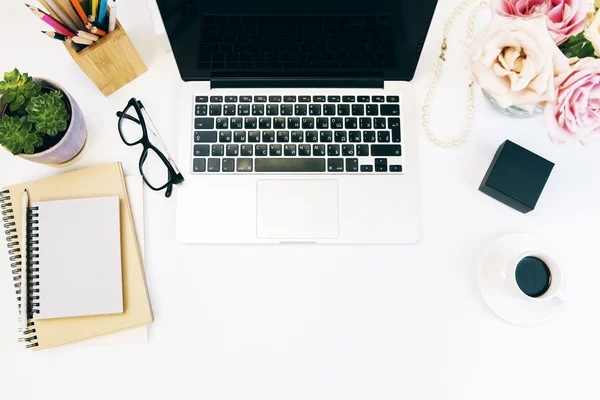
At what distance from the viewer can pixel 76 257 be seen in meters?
0.74

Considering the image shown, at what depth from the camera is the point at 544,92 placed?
54 cm

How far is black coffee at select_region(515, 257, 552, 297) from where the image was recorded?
68 cm

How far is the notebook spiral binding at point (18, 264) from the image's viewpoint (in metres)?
0.73

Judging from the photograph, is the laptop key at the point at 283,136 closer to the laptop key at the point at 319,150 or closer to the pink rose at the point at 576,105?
the laptop key at the point at 319,150

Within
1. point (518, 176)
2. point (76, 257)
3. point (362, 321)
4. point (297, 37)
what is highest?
point (297, 37)

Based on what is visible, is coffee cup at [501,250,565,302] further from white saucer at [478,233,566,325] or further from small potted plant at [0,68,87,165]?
small potted plant at [0,68,87,165]

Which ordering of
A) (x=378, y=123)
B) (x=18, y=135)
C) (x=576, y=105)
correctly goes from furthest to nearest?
(x=378, y=123), (x=18, y=135), (x=576, y=105)

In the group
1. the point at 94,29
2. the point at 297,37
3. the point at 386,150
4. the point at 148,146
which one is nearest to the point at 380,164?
the point at 386,150

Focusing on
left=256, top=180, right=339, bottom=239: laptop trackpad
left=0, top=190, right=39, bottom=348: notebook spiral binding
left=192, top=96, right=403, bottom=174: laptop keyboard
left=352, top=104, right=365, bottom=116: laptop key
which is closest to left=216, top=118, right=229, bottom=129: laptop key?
left=192, top=96, right=403, bottom=174: laptop keyboard

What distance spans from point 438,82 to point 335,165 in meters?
0.24

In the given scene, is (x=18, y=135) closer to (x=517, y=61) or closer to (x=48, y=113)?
(x=48, y=113)

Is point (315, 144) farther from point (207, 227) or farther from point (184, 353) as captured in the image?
point (184, 353)

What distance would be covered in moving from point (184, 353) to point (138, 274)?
0.15 metres

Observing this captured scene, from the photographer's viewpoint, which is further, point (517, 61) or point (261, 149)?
point (261, 149)
